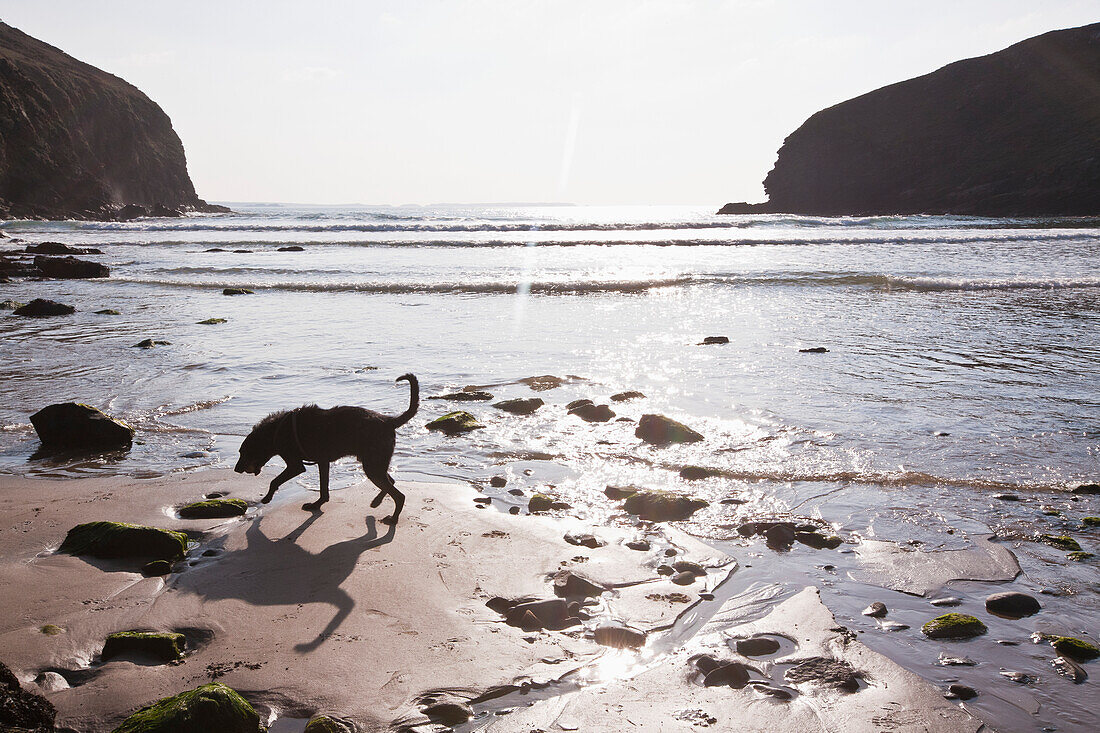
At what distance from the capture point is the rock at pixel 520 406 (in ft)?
27.3

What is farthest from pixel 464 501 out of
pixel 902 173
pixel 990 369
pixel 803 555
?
pixel 902 173

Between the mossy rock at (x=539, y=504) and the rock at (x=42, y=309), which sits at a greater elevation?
the mossy rock at (x=539, y=504)

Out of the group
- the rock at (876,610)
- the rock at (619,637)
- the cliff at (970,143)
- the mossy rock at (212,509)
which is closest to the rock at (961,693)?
the rock at (876,610)

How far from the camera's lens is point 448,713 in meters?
3.07

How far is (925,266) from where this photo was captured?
2759 cm

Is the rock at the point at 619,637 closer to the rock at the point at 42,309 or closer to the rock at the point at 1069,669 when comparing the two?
the rock at the point at 1069,669

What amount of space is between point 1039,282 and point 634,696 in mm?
24125

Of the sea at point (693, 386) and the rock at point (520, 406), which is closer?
the sea at point (693, 386)

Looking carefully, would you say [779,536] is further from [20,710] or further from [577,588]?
[20,710]

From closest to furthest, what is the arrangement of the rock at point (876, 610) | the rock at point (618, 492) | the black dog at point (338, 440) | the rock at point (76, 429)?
1. the rock at point (876, 610)
2. the black dog at point (338, 440)
3. the rock at point (618, 492)
4. the rock at point (76, 429)

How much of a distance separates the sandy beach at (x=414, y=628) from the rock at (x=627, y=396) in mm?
3697

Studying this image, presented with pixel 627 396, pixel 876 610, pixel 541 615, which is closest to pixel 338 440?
pixel 541 615

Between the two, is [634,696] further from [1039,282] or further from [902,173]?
[902,173]

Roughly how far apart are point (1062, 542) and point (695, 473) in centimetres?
271
